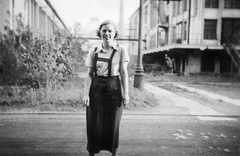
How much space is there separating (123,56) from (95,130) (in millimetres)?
1161

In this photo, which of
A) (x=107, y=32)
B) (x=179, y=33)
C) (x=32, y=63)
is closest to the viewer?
(x=107, y=32)

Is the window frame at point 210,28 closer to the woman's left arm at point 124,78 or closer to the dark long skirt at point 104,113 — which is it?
the woman's left arm at point 124,78

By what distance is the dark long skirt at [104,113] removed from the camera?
329 cm

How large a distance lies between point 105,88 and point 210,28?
25308 mm

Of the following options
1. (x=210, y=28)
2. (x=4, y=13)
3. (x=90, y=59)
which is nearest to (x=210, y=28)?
(x=210, y=28)

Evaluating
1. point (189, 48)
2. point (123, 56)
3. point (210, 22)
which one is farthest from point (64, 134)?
point (210, 22)

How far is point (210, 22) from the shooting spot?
25.6 meters

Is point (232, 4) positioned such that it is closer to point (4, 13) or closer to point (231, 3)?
point (231, 3)

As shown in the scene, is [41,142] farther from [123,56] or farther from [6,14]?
[6,14]

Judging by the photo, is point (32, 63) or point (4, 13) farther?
point (4, 13)

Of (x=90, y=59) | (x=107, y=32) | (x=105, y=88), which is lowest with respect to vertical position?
(x=105, y=88)

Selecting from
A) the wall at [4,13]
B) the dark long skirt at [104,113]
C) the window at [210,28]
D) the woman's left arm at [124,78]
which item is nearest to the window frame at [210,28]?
the window at [210,28]

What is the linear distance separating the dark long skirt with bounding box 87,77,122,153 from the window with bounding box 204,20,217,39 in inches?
968

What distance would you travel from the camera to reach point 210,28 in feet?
84.3
